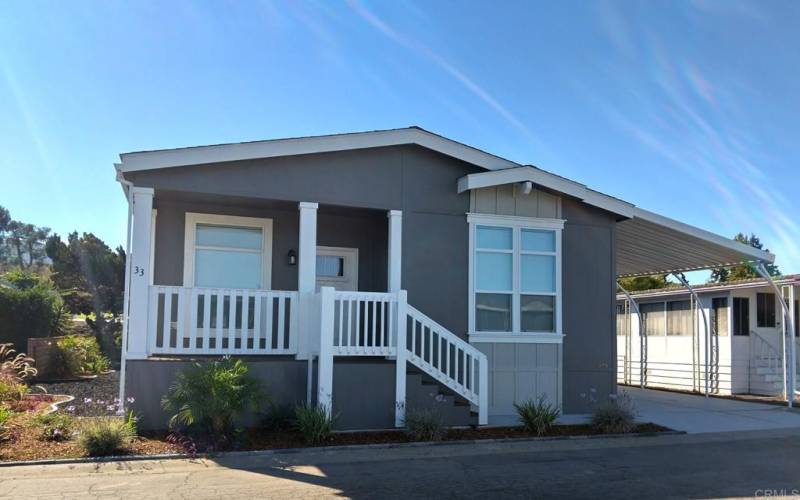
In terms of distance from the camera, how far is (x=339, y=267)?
1196 centimetres

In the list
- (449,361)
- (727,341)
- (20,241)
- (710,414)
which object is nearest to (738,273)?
(727,341)

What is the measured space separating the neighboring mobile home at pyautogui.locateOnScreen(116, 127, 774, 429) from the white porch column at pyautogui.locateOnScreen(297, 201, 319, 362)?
0.9 inches

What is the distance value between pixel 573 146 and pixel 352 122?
540cm

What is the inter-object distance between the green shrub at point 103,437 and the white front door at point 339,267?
479cm

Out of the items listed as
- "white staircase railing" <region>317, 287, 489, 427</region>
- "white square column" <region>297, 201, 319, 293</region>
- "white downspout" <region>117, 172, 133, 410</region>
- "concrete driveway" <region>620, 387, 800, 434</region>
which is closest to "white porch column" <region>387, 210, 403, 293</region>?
"white staircase railing" <region>317, 287, 489, 427</region>

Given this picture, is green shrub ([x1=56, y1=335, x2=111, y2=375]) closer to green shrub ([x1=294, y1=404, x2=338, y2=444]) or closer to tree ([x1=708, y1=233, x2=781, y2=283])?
green shrub ([x1=294, y1=404, x2=338, y2=444])

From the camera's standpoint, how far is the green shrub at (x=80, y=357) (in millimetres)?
15789

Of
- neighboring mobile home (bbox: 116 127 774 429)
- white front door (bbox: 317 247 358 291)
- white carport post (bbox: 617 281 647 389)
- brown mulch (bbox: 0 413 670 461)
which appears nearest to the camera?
brown mulch (bbox: 0 413 670 461)

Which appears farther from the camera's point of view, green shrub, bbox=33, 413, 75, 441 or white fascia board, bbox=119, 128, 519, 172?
white fascia board, bbox=119, 128, 519, 172

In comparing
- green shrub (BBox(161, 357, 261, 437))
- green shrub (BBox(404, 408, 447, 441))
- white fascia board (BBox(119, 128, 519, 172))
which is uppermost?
white fascia board (BBox(119, 128, 519, 172))

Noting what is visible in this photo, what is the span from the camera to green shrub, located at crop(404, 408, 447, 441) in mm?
8820

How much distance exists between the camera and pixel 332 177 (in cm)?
1014

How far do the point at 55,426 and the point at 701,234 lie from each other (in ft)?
35.1

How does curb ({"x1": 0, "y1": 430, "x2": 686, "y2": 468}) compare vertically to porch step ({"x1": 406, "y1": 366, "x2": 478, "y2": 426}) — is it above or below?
below
